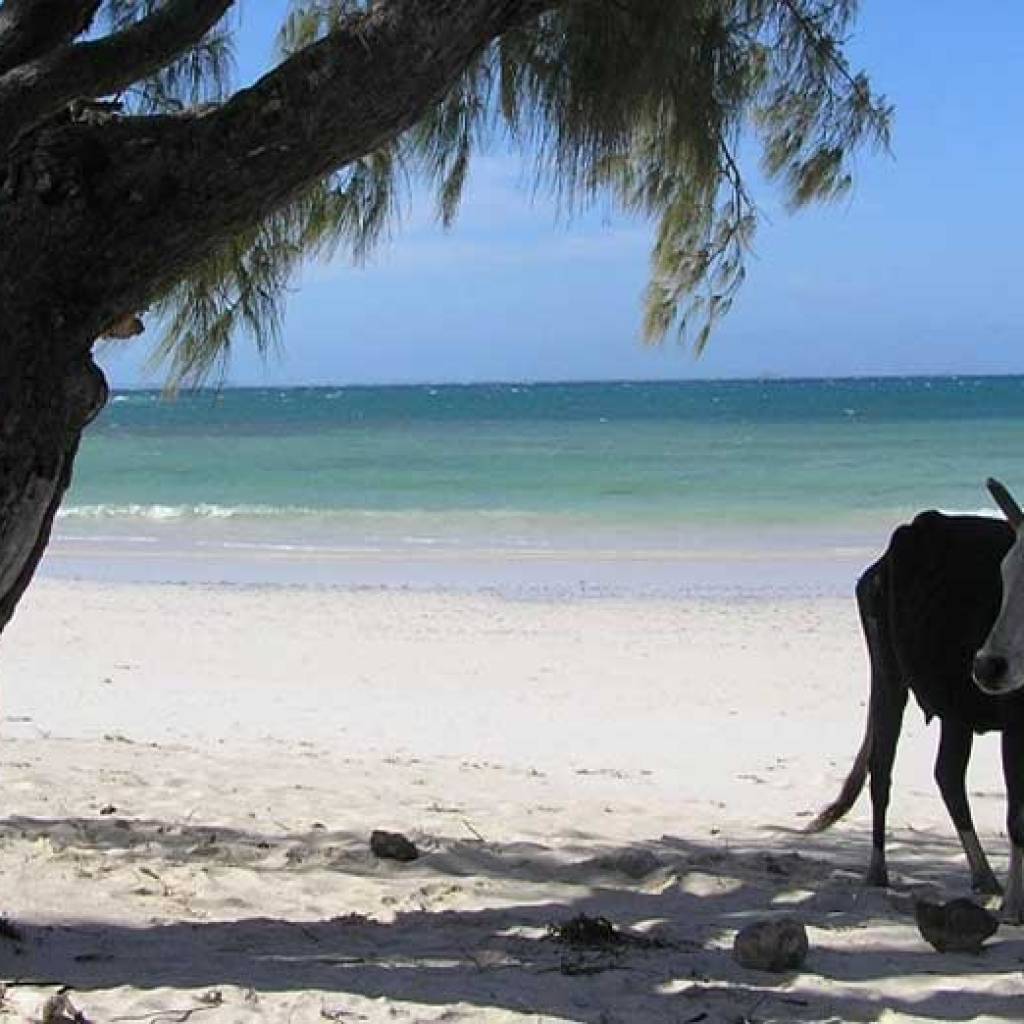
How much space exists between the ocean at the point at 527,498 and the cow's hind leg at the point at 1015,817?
2840 mm

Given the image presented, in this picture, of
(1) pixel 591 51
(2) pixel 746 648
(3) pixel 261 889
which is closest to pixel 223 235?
(1) pixel 591 51

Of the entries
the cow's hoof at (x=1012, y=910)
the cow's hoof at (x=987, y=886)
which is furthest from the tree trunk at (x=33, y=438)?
the cow's hoof at (x=987, y=886)

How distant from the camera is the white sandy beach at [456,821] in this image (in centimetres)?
383

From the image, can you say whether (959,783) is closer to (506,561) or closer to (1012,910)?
(1012,910)

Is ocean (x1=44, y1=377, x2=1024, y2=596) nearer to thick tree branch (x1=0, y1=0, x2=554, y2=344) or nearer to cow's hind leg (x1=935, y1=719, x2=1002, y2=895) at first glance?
thick tree branch (x1=0, y1=0, x2=554, y2=344)

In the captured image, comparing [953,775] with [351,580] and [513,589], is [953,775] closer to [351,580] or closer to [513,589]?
[513,589]

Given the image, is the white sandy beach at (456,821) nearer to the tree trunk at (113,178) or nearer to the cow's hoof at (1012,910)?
the cow's hoof at (1012,910)

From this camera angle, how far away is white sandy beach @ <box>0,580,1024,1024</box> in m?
3.83

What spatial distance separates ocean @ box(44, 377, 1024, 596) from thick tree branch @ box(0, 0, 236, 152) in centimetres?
180

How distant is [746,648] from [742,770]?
3710 mm

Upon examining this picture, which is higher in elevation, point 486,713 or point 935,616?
point 935,616

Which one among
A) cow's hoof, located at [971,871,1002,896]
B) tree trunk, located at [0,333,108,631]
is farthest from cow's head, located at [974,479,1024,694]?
tree trunk, located at [0,333,108,631]

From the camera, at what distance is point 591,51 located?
473cm

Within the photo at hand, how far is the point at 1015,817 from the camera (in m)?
4.44
